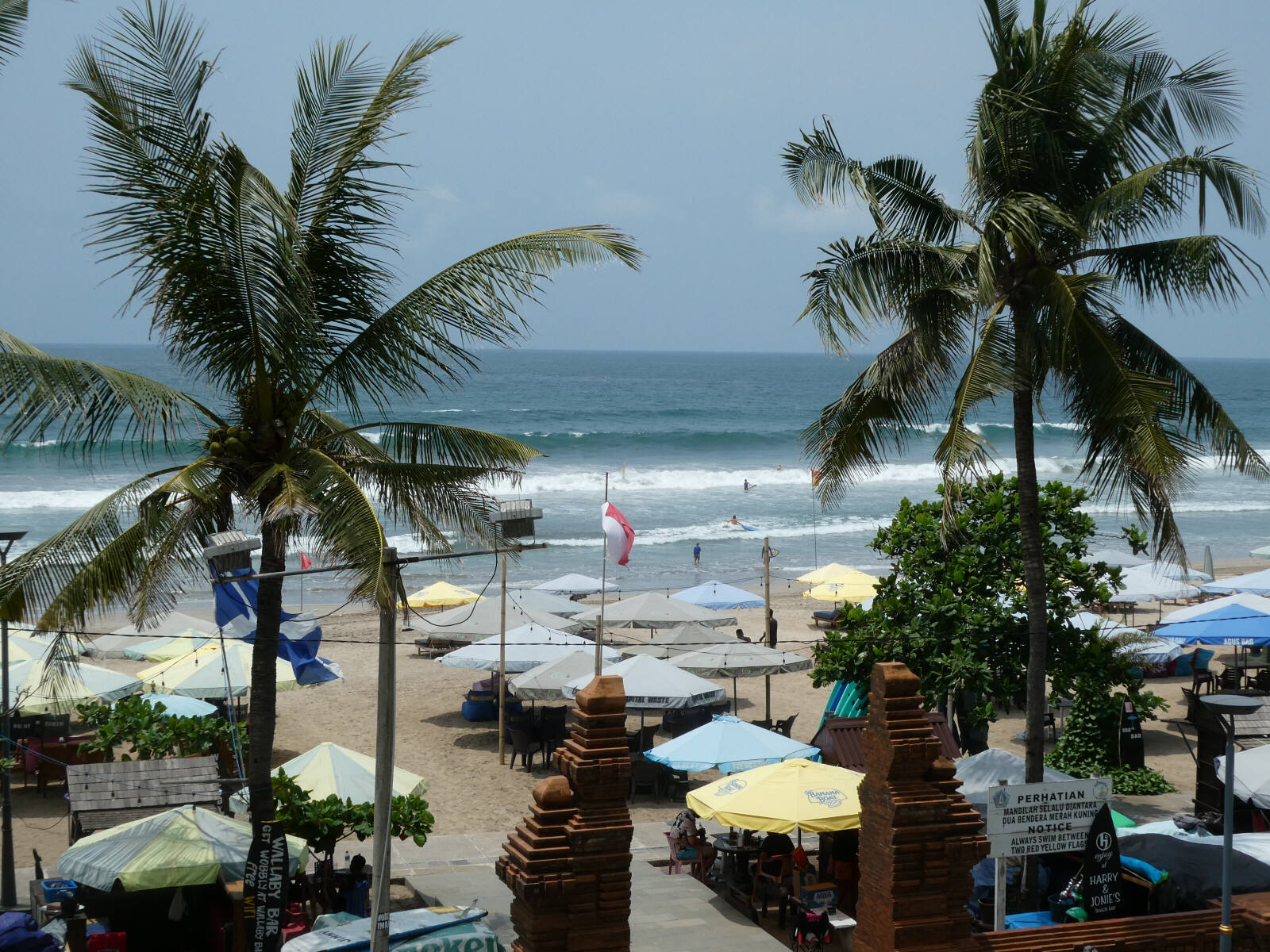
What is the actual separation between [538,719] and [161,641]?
7.61 m

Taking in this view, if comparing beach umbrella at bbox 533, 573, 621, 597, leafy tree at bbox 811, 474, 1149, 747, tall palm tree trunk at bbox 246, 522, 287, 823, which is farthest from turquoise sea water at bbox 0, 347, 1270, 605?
tall palm tree trunk at bbox 246, 522, 287, 823

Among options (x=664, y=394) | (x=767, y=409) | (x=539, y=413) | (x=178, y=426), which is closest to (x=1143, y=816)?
(x=178, y=426)

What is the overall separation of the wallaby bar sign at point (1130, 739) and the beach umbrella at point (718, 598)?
1048 cm

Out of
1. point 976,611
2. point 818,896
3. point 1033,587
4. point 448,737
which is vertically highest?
point 1033,587

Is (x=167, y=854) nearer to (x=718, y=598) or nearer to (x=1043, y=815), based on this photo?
(x=1043, y=815)

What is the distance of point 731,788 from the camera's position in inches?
460

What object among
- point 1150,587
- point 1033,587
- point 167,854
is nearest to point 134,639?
point 167,854

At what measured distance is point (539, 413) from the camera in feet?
321

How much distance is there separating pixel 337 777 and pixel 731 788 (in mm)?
3867

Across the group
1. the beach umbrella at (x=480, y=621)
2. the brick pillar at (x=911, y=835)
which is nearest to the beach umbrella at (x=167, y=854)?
the brick pillar at (x=911, y=835)

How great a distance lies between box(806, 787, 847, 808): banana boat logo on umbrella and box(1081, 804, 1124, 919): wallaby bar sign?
275 centimetres

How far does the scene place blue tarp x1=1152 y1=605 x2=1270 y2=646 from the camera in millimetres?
19250

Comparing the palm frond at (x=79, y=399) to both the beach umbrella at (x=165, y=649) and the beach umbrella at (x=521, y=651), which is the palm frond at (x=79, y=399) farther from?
the beach umbrella at (x=165, y=649)

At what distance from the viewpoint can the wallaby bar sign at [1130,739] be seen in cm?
1612
